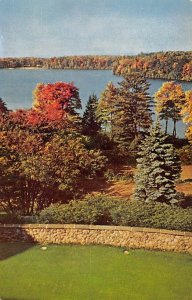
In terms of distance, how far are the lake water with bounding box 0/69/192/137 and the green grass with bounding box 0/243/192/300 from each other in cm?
165

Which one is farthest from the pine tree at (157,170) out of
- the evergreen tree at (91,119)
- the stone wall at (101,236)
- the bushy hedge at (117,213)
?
the evergreen tree at (91,119)

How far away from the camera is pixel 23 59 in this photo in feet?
22.0

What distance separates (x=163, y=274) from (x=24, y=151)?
2307 millimetres

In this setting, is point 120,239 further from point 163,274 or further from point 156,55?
point 156,55

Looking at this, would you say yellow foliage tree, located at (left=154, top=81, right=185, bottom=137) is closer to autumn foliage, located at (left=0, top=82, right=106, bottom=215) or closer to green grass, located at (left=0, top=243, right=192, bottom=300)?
autumn foliage, located at (left=0, top=82, right=106, bottom=215)

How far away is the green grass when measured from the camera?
6.01 m

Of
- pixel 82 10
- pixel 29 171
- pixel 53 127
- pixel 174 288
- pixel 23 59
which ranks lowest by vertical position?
pixel 174 288

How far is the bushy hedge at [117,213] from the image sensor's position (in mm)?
6688

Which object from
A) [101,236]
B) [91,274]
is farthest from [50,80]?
[91,274]

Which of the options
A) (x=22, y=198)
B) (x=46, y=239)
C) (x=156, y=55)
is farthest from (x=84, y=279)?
(x=156, y=55)

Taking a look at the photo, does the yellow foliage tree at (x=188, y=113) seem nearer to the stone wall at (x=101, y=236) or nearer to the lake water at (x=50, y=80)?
the lake water at (x=50, y=80)

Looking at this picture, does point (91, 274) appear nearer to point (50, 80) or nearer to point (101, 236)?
point (101, 236)

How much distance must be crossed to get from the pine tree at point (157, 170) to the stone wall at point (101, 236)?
0.46m

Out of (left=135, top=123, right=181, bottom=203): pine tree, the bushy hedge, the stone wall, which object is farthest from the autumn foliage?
(left=135, top=123, right=181, bottom=203): pine tree
